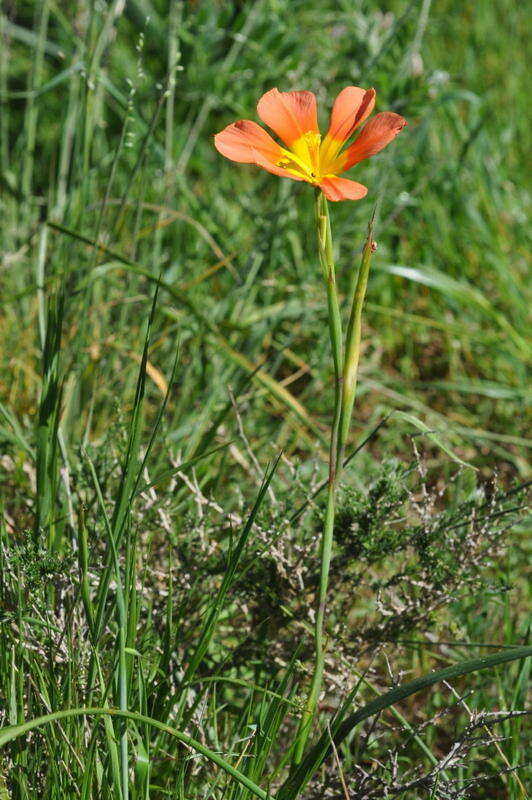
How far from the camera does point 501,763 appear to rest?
145 centimetres

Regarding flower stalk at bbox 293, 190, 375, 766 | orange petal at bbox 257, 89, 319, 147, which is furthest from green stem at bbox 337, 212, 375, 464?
orange petal at bbox 257, 89, 319, 147

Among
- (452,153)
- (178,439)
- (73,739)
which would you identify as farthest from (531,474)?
(73,739)

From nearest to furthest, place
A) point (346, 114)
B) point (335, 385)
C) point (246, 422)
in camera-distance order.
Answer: point (335, 385) < point (346, 114) < point (246, 422)

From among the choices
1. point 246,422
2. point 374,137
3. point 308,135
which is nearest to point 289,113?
point 308,135

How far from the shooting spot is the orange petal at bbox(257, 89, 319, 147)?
3.71 ft

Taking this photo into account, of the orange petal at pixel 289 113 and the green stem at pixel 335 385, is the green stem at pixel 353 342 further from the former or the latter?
the orange petal at pixel 289 113

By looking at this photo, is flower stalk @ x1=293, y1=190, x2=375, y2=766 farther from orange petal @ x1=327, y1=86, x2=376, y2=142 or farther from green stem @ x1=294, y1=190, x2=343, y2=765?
orange petal @ x1=327, y1=86, x2=376, y2=142

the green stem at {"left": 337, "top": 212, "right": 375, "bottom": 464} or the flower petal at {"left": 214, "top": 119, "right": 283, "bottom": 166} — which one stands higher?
the flower petal at {"left": 214, "top": 119, "right": 283, "bottom": 166}

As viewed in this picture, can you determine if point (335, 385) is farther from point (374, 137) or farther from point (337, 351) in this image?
point (374, 137)

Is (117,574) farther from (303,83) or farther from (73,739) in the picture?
(303,83)

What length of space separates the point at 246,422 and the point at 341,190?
1104 millimetres

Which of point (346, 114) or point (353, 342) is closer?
point (353, 342)

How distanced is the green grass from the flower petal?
256mm

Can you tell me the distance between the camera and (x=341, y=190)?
1.01 metres
